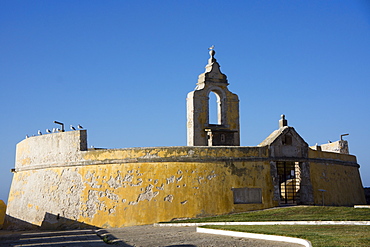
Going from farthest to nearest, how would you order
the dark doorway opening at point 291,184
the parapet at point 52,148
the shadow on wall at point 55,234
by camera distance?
the parapet at point 52,148, the dark doorway opening at point 291,184, the shadow on wall at point 55,234

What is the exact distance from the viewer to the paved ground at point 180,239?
42.8 feet

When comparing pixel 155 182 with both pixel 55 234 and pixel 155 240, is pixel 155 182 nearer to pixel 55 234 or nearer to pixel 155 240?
pixel 55 234

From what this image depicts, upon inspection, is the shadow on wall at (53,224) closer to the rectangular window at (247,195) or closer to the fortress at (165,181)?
the fortress at (165,181)

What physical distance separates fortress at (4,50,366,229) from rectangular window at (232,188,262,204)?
0.04 m

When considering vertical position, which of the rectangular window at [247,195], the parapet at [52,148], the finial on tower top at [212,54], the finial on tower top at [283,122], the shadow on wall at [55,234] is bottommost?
the shadow on wall at [55,234]

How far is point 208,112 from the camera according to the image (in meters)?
26.0

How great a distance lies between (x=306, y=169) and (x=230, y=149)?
12.1 feet

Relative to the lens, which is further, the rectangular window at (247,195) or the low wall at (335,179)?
the low wall at (335,179)

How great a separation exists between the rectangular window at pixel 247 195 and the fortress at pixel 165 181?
4 cm

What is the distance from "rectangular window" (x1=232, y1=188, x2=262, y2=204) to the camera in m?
20.8

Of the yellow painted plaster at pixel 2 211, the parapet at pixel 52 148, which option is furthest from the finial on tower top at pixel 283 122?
the yellow painted plaster at pixel 2 211

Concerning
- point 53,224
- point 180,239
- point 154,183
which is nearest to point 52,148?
point 53,224

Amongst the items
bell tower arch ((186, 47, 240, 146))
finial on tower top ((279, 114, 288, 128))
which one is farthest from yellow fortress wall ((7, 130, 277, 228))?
bell tower arch ((186, 47, 240, 146))

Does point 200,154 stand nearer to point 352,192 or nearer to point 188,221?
point 188,221
